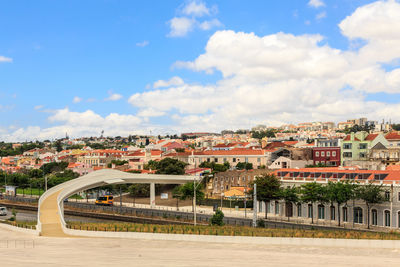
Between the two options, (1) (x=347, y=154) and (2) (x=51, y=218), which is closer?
(2) (x=51, y=218)

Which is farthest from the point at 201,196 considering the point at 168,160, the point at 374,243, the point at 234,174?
the point at 374,243

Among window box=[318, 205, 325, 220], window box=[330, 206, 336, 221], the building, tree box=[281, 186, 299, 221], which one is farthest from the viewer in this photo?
the building

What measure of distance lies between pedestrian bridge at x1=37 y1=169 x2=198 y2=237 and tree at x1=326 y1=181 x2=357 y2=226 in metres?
32.7

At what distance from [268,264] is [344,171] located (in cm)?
3781

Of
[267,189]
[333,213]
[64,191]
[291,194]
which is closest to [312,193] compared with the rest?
[291,194]

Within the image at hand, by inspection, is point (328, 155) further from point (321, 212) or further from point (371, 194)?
point (371, 194)

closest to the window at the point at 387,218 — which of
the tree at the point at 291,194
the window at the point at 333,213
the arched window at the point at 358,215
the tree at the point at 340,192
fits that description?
the arched window at the point at 358,215

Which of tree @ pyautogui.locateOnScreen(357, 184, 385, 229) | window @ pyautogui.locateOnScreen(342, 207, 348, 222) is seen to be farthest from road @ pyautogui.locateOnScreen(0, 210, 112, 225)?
tree @ pyautogui.locateOnScreen(357, 184, 385, 229)

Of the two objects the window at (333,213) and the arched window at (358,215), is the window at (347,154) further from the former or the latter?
the arched window at (358,215)

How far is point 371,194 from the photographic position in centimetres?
5412

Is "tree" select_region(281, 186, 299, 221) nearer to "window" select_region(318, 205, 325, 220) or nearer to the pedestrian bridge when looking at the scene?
"window" select_region(318, 205, 325, 220)

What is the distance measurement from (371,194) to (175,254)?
2959cm

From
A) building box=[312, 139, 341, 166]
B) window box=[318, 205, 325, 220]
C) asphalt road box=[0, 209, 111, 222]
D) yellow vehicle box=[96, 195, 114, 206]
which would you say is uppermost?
building box=[312, 139, 341, 166]

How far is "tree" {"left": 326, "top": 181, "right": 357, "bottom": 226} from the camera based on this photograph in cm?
5609
